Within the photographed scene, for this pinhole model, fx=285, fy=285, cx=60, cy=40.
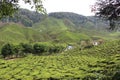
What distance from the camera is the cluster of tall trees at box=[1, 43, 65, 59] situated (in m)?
125

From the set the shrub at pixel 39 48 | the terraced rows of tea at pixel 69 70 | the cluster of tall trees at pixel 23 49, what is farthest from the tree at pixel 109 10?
the shrub at pixel 39 48

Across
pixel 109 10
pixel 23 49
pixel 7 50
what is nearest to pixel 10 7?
pixel 109 10

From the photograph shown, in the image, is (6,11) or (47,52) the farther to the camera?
(47,52)

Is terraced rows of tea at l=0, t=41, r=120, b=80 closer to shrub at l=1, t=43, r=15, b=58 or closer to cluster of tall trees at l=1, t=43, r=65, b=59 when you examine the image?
shrub at l=1, t=43, r=15, b=58

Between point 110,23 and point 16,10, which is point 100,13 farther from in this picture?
point 16,10

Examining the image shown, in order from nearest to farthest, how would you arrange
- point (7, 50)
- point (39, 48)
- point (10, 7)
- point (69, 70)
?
point (10, 7)
point (69, 70)
point (7, 50)
point (39, 48)

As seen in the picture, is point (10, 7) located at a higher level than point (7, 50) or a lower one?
higher

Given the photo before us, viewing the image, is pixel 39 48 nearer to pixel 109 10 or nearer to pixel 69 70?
pixel 69 70

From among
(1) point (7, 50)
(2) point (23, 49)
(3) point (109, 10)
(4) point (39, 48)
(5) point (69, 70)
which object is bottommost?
(4) point (39, 48)

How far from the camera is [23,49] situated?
133 metres

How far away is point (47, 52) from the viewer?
14050 cm

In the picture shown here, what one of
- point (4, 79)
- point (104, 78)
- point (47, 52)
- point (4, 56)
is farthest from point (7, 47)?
point (104, 78)

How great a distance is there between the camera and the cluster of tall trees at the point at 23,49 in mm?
125375

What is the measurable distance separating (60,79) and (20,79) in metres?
7.49
